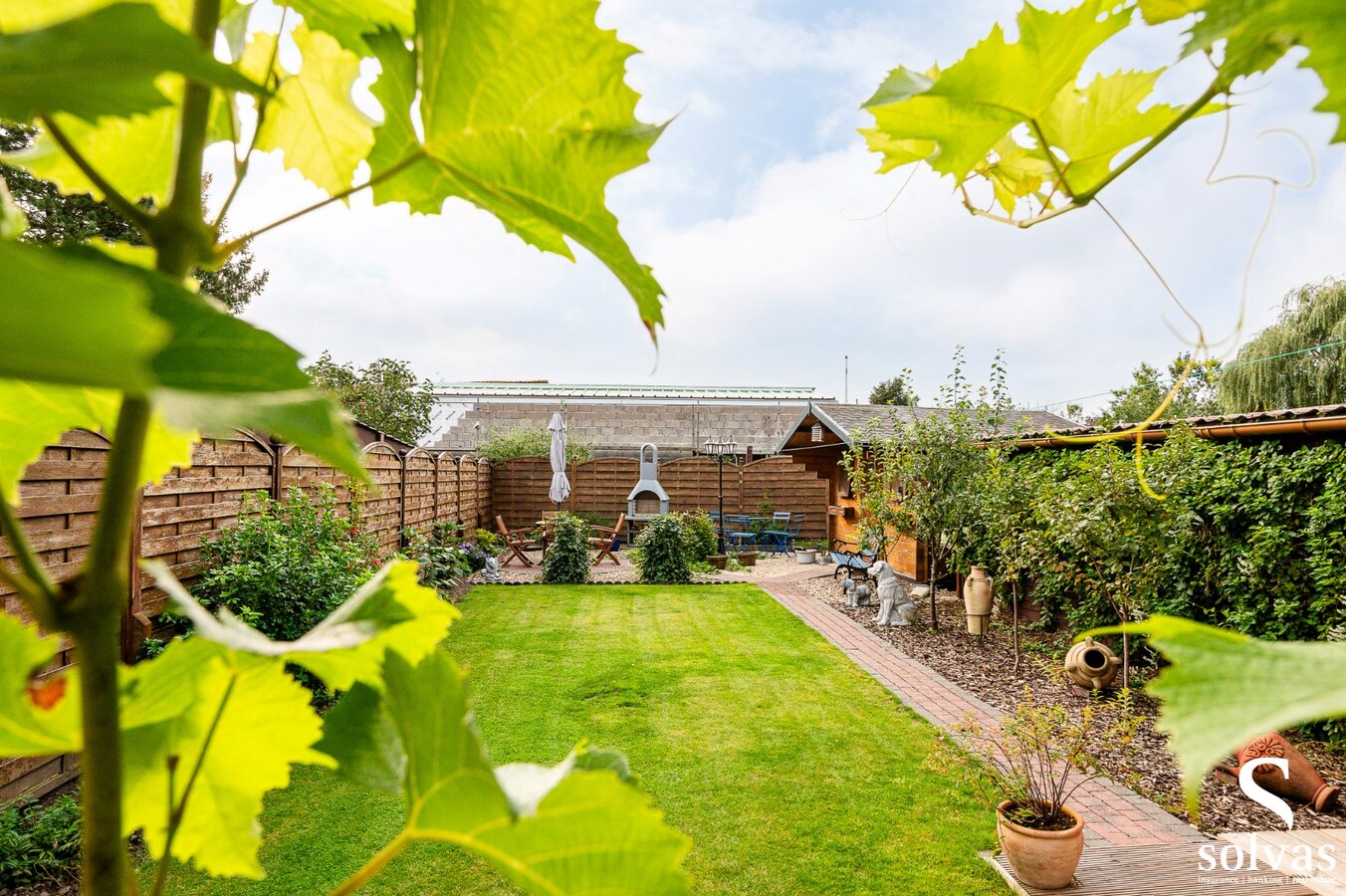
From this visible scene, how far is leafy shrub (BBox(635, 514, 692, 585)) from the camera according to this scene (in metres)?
13.0

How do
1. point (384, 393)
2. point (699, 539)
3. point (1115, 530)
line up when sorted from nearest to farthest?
point (1115, 530)
point (699, 539)
point (384, 393)

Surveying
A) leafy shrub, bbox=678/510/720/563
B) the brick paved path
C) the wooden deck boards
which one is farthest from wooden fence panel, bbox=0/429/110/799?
leafy shrub, bbox=678/510/720/563

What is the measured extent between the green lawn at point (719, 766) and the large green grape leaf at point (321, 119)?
6.94ft

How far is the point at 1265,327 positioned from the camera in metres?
17.8

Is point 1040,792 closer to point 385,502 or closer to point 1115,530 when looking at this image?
point 1115,530

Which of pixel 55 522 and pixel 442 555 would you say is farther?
pixel 442 555

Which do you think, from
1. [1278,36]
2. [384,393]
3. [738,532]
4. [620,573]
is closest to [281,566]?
[1278,36]

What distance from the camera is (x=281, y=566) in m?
5.64

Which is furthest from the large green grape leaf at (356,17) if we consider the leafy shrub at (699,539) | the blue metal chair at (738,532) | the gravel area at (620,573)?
the blue metal chair at (738,532)

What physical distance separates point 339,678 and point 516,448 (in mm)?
23449

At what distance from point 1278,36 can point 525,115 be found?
373mm

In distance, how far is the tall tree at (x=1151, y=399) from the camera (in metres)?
8.51

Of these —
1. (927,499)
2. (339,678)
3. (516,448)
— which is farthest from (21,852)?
(516,448)

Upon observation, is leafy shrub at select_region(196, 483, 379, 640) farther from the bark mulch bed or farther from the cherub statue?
the cherub statue
